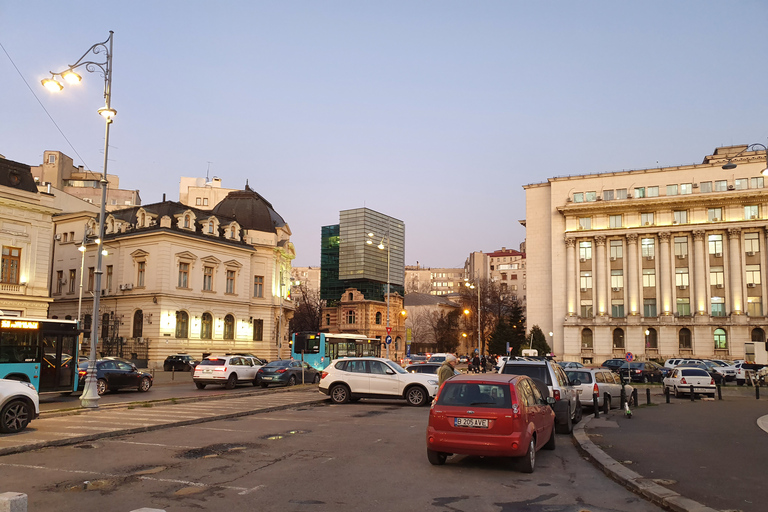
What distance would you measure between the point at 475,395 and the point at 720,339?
70257 millimetres

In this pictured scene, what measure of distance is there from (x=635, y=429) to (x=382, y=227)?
108320 millimetres

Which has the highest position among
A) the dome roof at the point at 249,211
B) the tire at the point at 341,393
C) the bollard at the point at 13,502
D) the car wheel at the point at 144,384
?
the dome roof at the point at 249,211

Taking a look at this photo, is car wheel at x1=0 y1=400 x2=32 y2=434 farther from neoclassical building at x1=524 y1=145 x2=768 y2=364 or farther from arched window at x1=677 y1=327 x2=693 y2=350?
arched window at x1=677 y1=327 x2=693 y2=350

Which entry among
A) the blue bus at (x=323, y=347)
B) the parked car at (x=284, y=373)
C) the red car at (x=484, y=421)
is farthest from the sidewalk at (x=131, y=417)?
the blue bus at (x=323, y=347)

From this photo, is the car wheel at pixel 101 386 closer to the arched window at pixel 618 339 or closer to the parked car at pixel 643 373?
the parked car at pixel 643 373

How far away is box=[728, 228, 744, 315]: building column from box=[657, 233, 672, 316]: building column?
6.34 m

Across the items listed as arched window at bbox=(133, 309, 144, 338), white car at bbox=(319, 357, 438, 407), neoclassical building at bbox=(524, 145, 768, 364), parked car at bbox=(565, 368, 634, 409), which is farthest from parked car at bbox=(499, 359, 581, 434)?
neoclassical building at bbox=(524, 145, 768, 364)

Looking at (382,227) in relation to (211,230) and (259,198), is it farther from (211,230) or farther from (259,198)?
(211,230)

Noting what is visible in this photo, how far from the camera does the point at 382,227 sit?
123750 millimetres

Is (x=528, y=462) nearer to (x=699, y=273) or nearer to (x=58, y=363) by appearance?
(x=58, y=363)

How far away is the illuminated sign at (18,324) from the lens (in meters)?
20.0

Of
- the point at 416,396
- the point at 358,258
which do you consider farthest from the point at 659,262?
the point at 416,396

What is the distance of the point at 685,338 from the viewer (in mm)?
71750

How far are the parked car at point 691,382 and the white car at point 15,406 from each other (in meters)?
26.7
